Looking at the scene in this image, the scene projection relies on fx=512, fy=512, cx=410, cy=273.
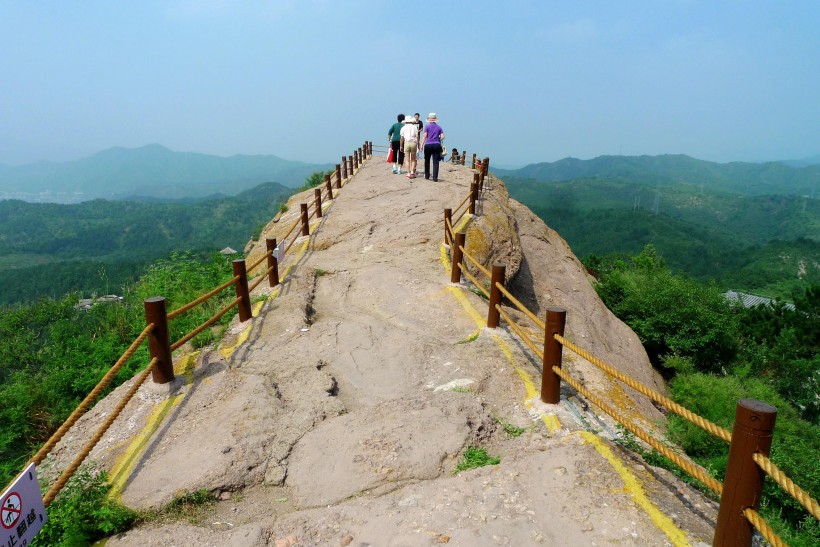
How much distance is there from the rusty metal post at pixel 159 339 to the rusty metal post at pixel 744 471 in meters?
4.59

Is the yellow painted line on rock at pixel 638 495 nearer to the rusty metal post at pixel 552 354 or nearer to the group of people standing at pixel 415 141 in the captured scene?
the rusty metal post at pixel 552 354

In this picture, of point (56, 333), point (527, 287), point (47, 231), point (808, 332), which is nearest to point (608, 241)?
point (808, 332)

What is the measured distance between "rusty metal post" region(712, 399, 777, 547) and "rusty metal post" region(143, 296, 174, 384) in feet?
15.1

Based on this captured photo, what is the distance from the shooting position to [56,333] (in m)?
9.31

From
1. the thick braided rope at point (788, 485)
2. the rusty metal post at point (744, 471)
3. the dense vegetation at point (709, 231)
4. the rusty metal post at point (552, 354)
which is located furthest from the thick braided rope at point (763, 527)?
the dense vegetation at point (709, 231)

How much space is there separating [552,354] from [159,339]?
369cm

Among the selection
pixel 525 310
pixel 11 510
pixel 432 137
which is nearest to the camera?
pixel 11 510

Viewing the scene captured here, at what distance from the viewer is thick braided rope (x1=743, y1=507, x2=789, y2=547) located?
2.31 meters

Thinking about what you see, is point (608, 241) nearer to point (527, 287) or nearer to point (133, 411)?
point (527, 287)

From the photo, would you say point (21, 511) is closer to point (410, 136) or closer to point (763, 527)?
point (763, 527)

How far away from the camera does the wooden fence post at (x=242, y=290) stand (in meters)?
6.67

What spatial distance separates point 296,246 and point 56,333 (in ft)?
15.8

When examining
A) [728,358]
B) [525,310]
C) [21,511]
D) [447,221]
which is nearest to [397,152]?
[447,221]

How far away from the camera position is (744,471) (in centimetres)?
249
